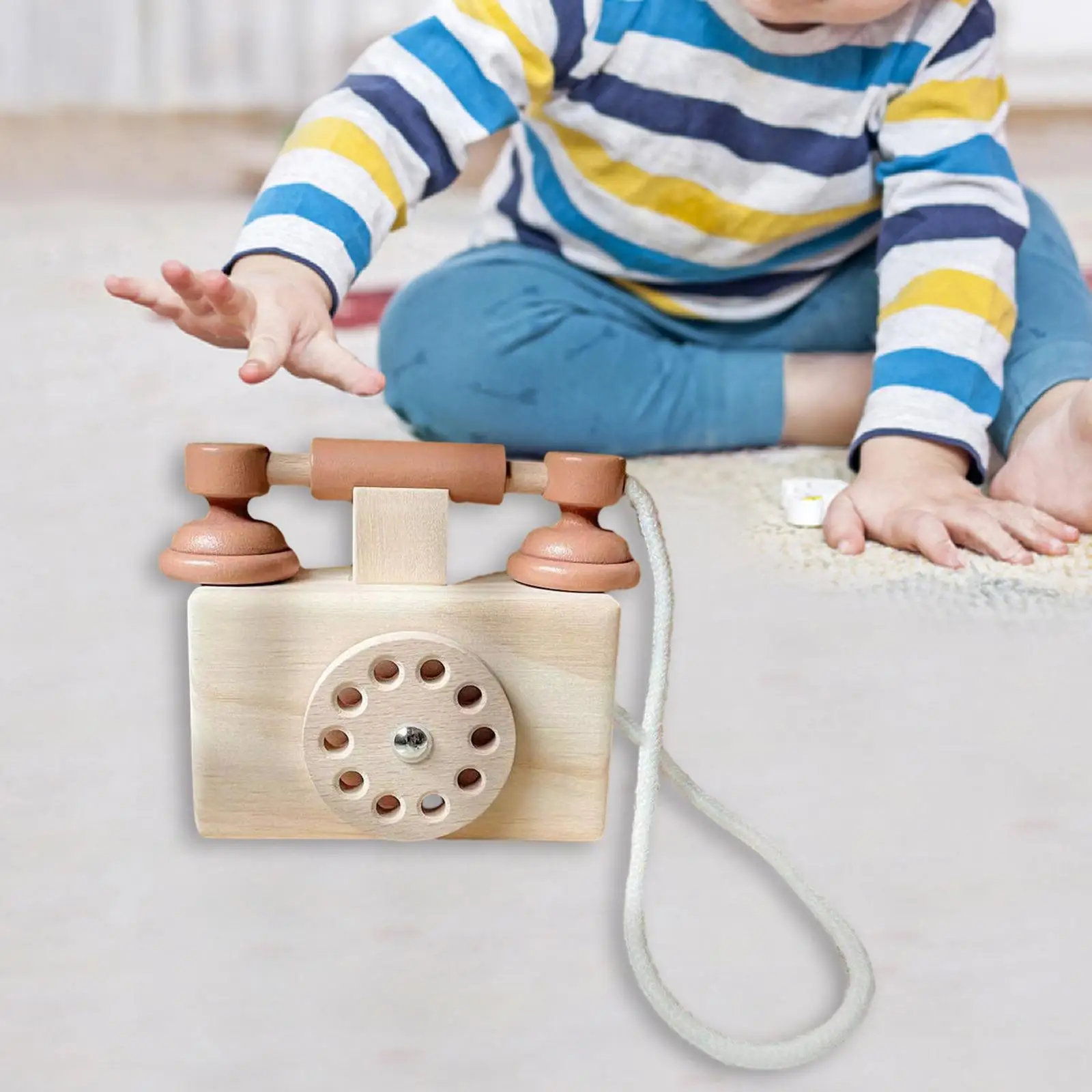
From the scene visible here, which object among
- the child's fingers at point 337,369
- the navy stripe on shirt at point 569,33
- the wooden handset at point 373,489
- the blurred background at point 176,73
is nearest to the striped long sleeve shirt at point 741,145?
the navy stripe on shirt at point 569,33

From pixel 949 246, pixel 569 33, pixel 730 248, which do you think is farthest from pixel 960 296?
pixel 569 33

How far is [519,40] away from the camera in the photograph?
0.74m

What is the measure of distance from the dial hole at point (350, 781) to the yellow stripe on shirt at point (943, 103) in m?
0.56

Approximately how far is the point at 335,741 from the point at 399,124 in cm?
36

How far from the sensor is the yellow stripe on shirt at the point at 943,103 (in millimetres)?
814

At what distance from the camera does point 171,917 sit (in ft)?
1.40

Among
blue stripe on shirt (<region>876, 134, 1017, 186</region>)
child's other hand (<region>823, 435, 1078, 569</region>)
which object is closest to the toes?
child's other hand (<region>823, 435, 1078, 569</region>)

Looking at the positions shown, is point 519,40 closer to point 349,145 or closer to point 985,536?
point 349,145

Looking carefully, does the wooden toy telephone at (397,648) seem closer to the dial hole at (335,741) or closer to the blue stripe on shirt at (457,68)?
the dial hole at (335,741)

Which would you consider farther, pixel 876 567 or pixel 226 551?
pixel 876 567

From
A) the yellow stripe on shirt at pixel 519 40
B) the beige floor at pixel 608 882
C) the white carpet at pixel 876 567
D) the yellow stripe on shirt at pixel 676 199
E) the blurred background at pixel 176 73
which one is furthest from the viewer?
the blurred background at pixel 176 73

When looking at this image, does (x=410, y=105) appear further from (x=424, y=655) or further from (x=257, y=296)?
(x=424, y=655)

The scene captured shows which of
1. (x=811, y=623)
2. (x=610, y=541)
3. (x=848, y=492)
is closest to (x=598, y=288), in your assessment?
(x=848, y=492)

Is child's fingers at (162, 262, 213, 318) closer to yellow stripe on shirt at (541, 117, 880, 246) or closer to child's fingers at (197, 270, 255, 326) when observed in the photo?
child's fingers at (197, 270, 255, 326)
